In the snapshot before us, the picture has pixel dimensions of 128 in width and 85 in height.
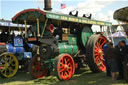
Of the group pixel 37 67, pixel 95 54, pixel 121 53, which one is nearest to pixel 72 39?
pixel 95 54

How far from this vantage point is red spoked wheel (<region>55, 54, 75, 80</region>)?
18.3 feet

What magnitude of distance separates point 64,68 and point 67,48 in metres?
1.00

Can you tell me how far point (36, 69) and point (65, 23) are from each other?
6.93 ft

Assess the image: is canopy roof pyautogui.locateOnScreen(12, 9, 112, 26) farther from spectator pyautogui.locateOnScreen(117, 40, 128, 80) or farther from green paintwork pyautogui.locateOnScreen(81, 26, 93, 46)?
spectator pyautogui.locateOnScreen(117, 40, 128, 80)

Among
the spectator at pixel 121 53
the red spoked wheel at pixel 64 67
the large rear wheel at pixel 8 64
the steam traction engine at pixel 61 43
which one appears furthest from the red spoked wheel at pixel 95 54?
the large rear wheel at pixel 8 64

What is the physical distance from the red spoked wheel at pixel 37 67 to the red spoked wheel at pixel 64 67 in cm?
75

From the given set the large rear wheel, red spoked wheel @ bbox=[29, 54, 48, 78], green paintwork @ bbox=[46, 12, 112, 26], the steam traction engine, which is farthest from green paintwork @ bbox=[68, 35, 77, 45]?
the large rear wheel

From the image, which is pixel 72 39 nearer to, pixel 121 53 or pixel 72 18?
pixel 72 18

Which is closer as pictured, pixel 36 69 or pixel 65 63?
pixel 65 63

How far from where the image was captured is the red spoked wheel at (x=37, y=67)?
250 inches

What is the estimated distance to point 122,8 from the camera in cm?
543

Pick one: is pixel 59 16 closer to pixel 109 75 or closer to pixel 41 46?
pixel 41 46

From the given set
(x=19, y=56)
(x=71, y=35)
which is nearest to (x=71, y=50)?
(x=71, y=35)

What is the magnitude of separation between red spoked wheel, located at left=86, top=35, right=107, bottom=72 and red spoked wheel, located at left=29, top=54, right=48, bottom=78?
1751 mm
